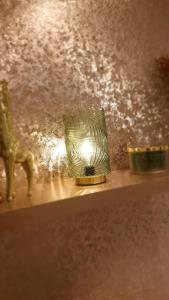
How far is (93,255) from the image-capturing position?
2.56 feet

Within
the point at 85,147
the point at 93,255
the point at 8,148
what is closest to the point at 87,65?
the point at 85,147

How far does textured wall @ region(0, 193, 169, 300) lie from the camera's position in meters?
0.70

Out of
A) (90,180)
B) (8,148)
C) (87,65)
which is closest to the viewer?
(8,148)

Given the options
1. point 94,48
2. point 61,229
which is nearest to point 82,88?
point 94,48

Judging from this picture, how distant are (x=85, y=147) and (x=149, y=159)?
15cm

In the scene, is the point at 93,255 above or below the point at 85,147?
below

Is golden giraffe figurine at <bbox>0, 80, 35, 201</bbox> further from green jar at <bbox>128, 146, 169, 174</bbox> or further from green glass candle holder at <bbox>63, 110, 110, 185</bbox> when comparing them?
green jar at <bbox>128, 146, 169, 174</bbox>

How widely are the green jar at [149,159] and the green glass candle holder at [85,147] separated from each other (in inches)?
3.1

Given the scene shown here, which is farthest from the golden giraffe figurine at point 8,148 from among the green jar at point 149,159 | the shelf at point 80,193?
the green jar at point 149,159

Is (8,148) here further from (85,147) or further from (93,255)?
(93,255)

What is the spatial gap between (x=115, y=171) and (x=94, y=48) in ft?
0.97

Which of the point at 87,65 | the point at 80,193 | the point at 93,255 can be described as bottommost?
the point at 93,255

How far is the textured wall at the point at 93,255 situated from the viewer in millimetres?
697

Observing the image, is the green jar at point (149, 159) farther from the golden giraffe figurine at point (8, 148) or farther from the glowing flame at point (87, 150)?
the golden giraffe figurine at point (8, 148)
